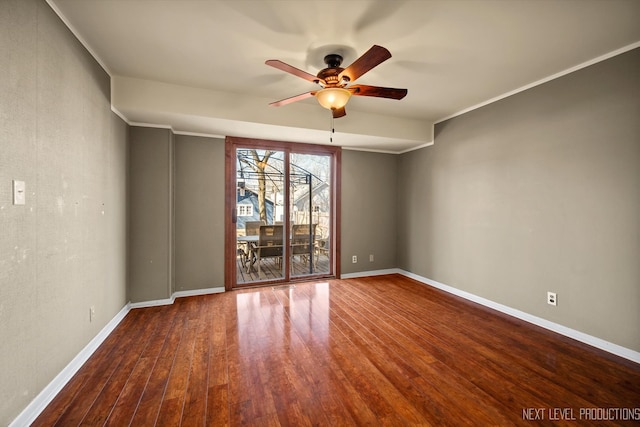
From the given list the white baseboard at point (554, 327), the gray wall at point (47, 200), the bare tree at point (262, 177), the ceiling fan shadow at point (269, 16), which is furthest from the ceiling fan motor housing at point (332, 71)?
the white baseboard at point (554, 327)

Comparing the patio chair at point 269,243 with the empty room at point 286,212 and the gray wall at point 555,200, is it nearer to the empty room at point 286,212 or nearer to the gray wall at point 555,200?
the empty room at point 286,212

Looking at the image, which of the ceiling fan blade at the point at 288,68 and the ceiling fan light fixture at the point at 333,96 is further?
the ceiling fan light fixture at the point at 333,96

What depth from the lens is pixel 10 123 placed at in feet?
4.65

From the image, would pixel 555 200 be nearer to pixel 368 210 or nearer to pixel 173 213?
pixel 368 210

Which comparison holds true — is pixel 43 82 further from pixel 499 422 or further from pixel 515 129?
pixel 515 129

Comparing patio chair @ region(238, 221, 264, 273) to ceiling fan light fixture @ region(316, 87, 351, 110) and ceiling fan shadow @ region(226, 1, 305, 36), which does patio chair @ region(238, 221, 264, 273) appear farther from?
ceiling fan shadow @ region(226, 1, 305, 36)

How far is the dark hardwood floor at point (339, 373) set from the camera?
5.33ft

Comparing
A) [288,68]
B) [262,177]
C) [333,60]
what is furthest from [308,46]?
[262,177]

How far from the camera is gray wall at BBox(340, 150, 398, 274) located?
15.6 feet

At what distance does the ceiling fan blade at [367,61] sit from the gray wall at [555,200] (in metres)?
2.18

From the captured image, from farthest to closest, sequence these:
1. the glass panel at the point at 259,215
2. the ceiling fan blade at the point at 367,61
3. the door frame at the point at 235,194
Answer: the glass panel at the point at 259,215
the door frame at the point at 235,194
the ceiling fan blade at the point at 367,61

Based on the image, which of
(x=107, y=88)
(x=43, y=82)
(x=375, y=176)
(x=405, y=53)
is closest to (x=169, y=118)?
(x=107, y=88)

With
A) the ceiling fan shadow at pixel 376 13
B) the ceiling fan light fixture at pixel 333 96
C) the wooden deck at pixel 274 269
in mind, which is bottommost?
the wooden deck at pixel 274 269

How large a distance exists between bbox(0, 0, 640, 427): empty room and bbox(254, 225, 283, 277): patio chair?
0.07m
